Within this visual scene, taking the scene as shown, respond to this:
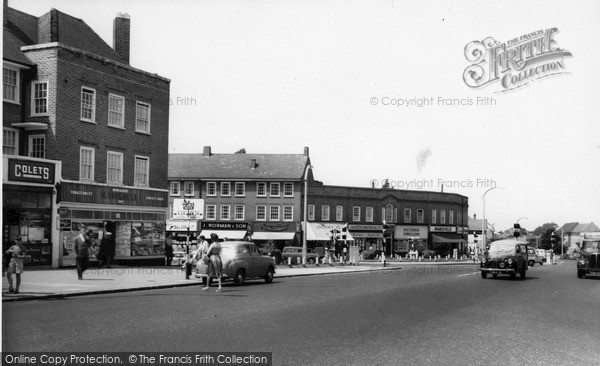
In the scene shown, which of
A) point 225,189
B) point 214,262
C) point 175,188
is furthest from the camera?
point 175,188

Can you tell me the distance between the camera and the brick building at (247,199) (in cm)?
6319

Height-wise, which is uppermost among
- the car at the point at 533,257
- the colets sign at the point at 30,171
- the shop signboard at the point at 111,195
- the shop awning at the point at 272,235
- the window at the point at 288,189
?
the window at the point at 288,189

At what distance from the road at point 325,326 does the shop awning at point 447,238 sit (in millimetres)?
56567

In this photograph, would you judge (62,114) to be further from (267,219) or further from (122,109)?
(267,219)

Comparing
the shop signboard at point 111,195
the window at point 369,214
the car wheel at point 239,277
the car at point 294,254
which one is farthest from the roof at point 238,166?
the car wheel at point 239,277

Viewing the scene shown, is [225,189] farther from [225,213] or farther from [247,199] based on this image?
[247,199]

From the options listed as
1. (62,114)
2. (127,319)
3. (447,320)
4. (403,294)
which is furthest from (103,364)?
(62,114)

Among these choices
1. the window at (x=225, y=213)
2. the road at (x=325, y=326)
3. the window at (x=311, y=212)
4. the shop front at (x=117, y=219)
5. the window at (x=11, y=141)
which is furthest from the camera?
the window at (x=311, y=212)

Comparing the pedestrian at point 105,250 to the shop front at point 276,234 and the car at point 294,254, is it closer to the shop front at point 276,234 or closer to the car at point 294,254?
the car at point 294,254

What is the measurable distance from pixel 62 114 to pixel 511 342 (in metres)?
23.7

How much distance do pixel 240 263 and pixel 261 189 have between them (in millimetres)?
42251

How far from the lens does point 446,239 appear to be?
75625 millimetres

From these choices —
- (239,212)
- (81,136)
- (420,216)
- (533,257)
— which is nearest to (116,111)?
(81,136)

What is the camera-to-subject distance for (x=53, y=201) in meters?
27.3
